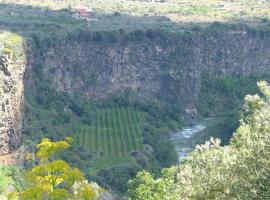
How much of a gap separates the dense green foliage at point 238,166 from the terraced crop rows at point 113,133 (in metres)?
47.3

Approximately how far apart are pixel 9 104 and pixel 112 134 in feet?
62.8

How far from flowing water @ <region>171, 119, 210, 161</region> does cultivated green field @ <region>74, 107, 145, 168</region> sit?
4.58 metres

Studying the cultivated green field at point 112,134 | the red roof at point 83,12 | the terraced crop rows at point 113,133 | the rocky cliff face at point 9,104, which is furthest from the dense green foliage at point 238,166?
the red roof at point 83,12

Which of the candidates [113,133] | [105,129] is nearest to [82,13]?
[105,129]

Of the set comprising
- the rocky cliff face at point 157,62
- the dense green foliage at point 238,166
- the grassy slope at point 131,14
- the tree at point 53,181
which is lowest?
the rocky cliff face at point 157,62

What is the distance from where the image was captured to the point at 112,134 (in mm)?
76938

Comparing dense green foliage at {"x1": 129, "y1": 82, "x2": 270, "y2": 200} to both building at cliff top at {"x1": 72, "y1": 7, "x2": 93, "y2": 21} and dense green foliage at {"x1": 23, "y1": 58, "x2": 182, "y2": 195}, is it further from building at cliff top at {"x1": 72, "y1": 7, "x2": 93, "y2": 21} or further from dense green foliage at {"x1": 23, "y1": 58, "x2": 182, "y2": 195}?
building at cliff top at {"x1": 72, "y1": 7, "x2": 93, "y2": 21}

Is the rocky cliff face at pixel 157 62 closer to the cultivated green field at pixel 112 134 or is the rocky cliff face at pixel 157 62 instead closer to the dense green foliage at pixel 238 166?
the cultivated green field at pixel 112 134

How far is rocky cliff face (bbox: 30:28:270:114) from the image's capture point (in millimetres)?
85125

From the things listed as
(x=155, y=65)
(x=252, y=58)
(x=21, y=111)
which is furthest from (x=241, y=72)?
(x=21, y=111)

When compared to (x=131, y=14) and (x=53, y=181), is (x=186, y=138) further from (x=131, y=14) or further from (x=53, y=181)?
(x=53, y=181)

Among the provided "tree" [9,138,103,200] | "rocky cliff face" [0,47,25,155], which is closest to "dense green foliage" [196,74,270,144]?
"rocky cliff face" [0,47,25,155]

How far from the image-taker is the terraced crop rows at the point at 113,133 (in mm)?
71625

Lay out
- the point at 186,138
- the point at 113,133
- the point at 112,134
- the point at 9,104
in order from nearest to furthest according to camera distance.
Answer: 1. the point at 9,104
2. the point at 112,134
3. the point at 113,133
4. the point at 186,138
